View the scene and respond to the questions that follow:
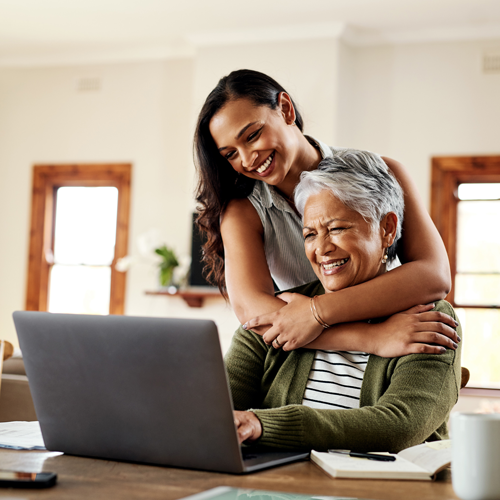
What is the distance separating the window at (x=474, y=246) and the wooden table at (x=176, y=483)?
14.9 feet

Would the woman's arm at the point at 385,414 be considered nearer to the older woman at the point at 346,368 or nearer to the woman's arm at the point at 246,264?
the older woman at the point at 346,368

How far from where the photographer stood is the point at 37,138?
6.39 meters

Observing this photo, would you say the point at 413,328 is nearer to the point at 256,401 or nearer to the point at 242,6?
the point at 256,401

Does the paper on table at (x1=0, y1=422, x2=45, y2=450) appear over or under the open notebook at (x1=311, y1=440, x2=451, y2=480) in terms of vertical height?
under

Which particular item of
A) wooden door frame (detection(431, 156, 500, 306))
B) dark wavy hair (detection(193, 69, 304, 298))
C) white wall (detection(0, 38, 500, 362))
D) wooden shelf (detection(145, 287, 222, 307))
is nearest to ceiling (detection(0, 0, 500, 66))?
white wall (detection(0, 38, 500, 362))

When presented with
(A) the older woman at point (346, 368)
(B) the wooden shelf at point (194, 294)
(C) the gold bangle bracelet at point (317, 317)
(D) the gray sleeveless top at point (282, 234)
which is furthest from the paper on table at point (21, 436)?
(B) the wooden shelf at point (194, 294)

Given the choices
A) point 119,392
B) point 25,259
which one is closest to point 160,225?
point 25,259

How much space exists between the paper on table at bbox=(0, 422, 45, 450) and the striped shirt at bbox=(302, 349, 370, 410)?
55 cm

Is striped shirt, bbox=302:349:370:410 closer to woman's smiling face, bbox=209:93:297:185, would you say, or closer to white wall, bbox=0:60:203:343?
woman's smiling face, bbox=209:93:297:185

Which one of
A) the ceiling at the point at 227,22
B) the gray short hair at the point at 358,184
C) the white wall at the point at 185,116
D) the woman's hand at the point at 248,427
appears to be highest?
the ceiling at the point at 227,22

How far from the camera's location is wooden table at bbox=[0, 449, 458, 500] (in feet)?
2.61

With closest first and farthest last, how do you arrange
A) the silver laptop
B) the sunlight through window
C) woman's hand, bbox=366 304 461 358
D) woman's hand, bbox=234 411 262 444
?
the silver laptop < woman's hand, bbox=234 411 262 444 < woman's hand, bbox=366 304 461 358 < the sunlight through window

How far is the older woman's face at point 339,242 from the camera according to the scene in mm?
1480

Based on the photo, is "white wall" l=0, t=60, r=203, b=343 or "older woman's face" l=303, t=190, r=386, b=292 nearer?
"older woman's face" l=303, t=190, r=386, b=292
